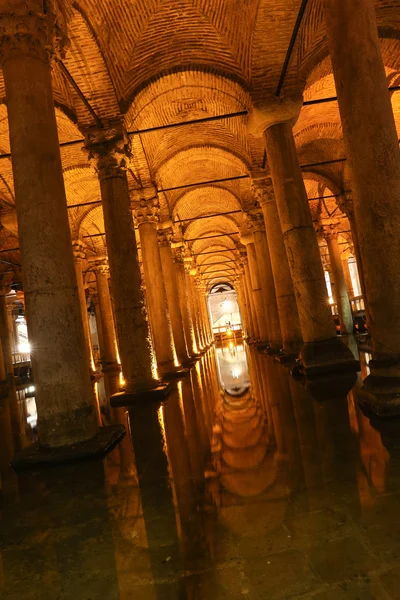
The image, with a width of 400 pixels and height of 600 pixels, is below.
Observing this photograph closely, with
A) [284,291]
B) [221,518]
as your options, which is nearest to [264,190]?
[284,291]

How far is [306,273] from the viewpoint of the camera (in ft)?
25.5

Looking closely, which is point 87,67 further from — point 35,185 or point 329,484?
point 329,484

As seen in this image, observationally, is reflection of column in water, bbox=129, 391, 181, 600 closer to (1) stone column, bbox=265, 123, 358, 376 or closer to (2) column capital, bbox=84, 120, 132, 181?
(1) stone column, bbox=265, 123, 358, 376

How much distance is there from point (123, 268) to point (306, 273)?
3.39 m

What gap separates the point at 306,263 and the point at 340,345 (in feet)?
5.20

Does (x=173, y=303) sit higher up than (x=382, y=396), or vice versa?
(x=173, y=303)

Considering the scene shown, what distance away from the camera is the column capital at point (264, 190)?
37.8ft

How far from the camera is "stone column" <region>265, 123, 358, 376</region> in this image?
743 centimetres

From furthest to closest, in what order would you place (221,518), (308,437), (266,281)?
(266,281)
(308,437)
(221,518)

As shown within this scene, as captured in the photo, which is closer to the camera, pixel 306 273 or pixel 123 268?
pixel 306 273

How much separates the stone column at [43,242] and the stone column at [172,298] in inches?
383

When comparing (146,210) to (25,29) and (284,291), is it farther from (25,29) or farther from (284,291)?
(25,29)

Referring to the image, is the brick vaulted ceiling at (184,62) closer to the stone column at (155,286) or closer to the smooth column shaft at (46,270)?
the stone column at (155,286)

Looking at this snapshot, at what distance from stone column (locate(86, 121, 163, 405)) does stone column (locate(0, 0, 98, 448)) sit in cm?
313
